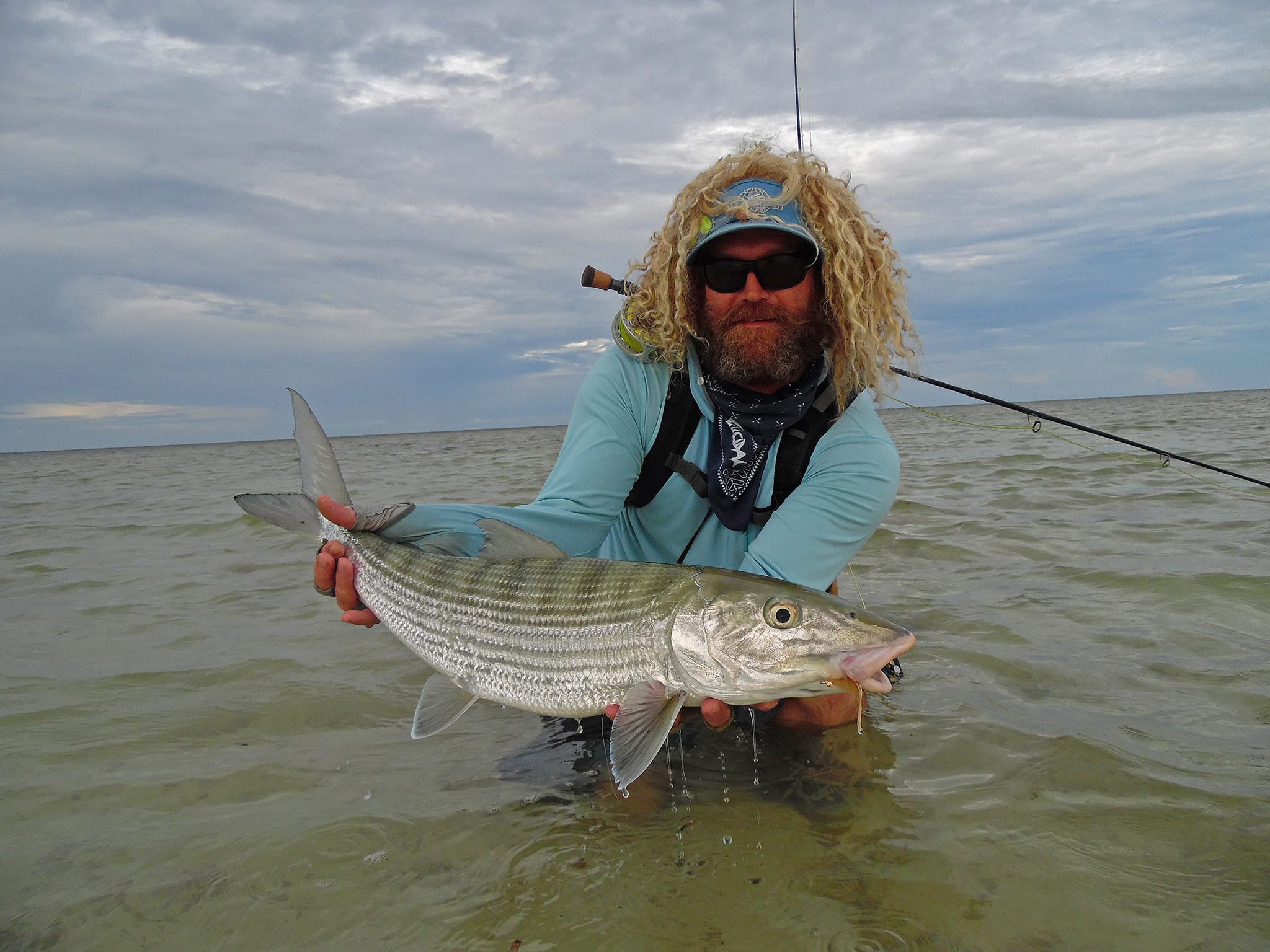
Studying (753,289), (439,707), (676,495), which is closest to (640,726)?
(439,707)

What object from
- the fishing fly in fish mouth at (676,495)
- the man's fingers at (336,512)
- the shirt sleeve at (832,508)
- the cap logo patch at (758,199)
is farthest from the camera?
the cap logo patch at (758,199)

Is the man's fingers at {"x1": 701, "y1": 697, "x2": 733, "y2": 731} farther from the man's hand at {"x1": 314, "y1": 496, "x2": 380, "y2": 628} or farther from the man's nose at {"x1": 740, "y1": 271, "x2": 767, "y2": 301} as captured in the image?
the man's nose at {"x1": 740, "y1": 271, "x2": 767, "y2": 301}

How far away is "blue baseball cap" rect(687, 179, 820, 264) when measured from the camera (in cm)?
314

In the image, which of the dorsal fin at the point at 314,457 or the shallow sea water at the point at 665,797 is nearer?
the shallow sea water at the point at 665,797

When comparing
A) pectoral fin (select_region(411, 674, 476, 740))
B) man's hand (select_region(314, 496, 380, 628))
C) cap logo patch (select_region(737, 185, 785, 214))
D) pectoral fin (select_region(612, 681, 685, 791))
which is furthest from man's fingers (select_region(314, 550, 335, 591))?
cap logo patch (select_region(737, 185, 785, 214))

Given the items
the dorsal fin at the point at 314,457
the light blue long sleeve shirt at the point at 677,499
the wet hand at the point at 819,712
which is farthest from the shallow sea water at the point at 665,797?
Result: the dorsal fin at the point at 314,457

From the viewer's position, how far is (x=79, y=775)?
2.97 metres

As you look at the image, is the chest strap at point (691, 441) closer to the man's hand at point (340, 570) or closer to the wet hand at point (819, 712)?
the wet hand at point (819, 712)

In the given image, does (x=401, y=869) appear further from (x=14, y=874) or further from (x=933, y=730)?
(x=933, y=730)

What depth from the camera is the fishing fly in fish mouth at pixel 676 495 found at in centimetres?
248

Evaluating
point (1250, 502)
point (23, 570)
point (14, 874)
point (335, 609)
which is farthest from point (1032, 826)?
point (23, 570)

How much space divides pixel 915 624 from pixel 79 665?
4.89 m

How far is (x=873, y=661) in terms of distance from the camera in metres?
2.05

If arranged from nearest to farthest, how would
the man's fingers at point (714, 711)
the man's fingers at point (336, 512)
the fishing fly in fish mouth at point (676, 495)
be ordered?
the man's fingers at point (714, 711) < the fishing fly in fish mouth at point (676, 495) < the man's fingers at point (336, 512)
